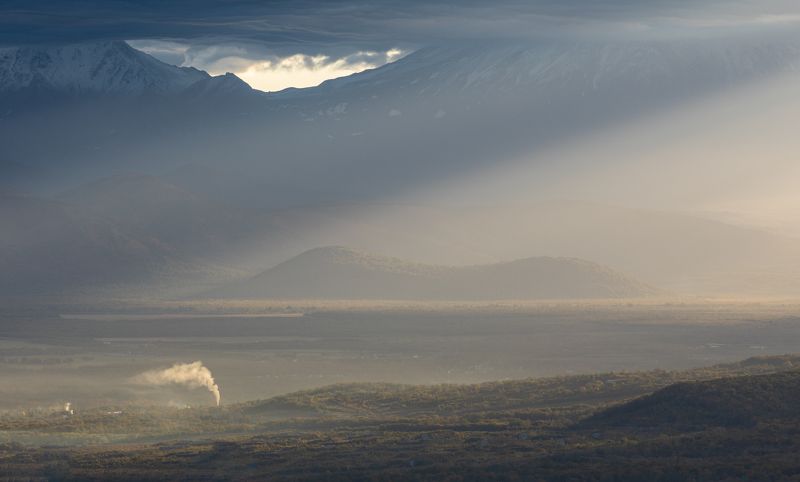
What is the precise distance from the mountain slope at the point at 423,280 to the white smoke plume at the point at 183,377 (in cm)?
7040

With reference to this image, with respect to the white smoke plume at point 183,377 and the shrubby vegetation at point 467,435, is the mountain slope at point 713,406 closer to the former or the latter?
the shrubby vegetation at point 467,435

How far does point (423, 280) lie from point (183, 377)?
83.8 meters

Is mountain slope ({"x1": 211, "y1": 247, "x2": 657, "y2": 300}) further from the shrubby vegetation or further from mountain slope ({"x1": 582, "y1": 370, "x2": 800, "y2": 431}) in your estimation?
mountain slope ({"x1": 582, "y1": 370, "x2": 800, "y2": 431})

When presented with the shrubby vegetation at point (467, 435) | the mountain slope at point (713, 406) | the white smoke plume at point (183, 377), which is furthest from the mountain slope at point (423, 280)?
the mountain slope at point (713, 406)

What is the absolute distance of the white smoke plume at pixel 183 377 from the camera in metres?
74.6

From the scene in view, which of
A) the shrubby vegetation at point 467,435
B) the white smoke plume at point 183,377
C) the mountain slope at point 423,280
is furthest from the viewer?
the mountain slope at point 423,280

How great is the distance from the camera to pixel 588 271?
527 feet

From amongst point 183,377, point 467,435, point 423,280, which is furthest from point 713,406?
Result: point 423,280

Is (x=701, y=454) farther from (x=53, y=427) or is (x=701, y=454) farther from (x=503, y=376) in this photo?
(x=503, y=376)

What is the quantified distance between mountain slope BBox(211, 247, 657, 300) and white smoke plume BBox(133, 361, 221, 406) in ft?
231

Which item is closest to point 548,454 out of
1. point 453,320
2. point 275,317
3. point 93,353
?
point 93,353

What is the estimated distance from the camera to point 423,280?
6299 inches

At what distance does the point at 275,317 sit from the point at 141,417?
66347 mm

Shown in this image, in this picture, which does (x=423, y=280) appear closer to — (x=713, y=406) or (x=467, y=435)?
(x=713, y=406)
